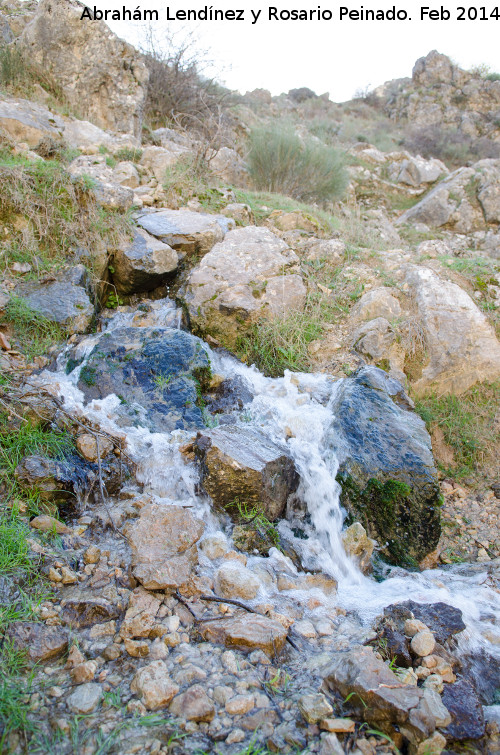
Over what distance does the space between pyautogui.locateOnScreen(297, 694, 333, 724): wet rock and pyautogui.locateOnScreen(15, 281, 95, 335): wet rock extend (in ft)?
9.90

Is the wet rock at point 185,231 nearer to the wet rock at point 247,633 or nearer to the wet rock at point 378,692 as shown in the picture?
the wet rock at point 247,633

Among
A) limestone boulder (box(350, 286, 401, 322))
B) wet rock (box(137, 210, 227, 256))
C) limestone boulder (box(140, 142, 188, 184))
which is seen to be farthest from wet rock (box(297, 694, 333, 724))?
limestone boulder (box(140, 142, 188, 184))

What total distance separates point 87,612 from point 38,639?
0.58 feet

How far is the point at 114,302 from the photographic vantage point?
4.21 meters

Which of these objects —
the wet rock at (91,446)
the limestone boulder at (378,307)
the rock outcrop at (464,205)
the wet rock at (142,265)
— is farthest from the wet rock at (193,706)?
the rock outcrop at (464,205)

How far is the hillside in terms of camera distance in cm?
134

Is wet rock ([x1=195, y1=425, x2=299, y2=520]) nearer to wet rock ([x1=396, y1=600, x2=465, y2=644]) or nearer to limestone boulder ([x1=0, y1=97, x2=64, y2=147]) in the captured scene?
wet rock ([x1=396, y1=600, x2=465, y2=644])

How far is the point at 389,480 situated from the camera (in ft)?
8.32

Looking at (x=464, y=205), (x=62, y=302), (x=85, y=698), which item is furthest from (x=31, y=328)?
(x=464, y=205)

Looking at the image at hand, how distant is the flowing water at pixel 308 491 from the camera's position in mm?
1963

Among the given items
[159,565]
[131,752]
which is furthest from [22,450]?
[131,752]

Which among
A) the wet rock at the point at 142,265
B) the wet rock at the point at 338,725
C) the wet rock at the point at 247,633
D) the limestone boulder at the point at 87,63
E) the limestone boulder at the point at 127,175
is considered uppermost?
the limestone boulder at the point at 87,63

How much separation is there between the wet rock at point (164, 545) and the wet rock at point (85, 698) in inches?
15.5

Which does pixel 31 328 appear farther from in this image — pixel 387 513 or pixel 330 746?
pixel 330 746
